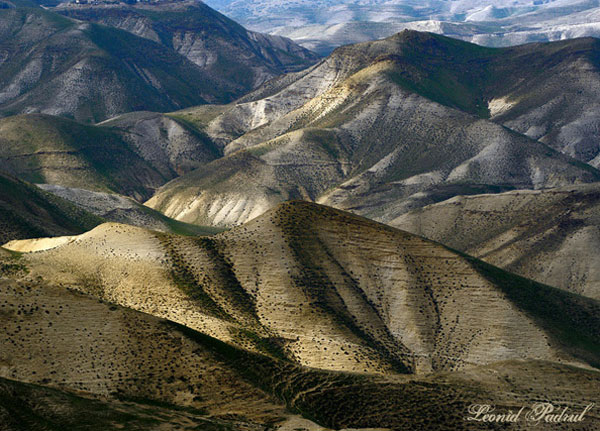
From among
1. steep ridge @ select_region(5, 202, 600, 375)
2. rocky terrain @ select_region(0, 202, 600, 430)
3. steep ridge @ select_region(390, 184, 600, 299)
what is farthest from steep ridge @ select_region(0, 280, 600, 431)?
steep ridge @ select_region(390, 184, 600, 299)

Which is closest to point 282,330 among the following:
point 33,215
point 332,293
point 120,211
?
point 332,293

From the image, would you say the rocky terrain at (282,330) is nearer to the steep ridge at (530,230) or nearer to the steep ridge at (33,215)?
the steep ridge at (33,215)

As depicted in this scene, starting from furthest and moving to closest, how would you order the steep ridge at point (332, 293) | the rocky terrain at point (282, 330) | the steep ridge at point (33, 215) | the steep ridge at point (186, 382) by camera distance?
1. the steep ridge at point (33, 215)
2. the steep ridge at point (332, 293)
3. the rocky terrain at point (282, 330)
4. the steep ridge at point (186, 382)

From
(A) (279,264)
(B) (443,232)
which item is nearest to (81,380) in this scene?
(A) (279,264)

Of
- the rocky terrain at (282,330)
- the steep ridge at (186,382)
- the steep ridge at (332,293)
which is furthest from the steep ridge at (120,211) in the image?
the steep ridge at (186,382)

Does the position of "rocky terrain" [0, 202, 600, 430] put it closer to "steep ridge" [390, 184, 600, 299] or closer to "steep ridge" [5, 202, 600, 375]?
"steep ridge" [5, 202, 600, 375]

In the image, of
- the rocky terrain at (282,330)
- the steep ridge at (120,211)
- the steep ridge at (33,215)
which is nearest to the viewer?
the rocky terrain at (282,330)

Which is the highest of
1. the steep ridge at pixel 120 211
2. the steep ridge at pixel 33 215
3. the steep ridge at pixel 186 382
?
the steep ridge at pixel 186 382
